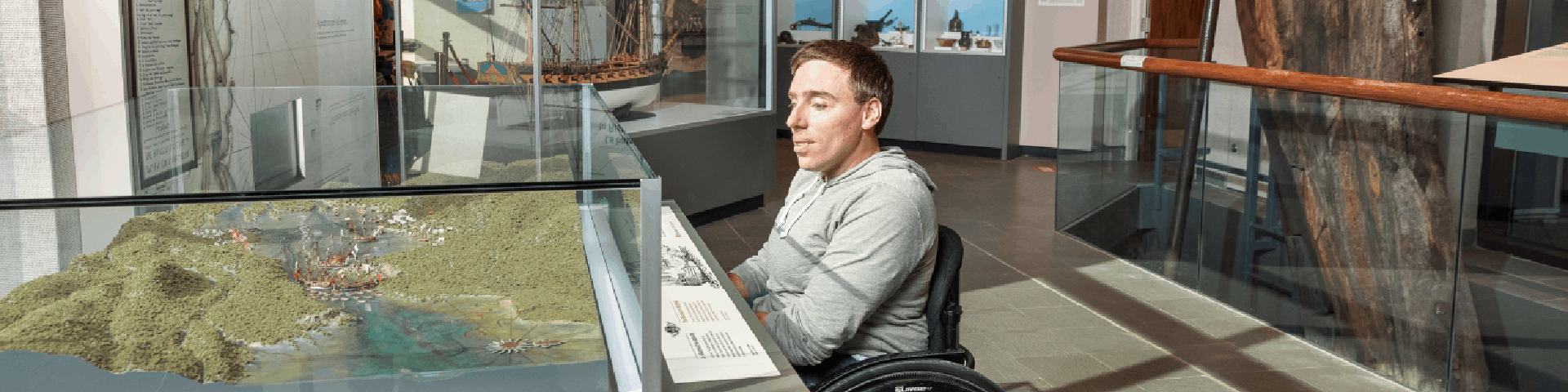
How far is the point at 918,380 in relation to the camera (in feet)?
5.84

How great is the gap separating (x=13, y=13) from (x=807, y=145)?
1.47 meters

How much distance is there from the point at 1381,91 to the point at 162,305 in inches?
130

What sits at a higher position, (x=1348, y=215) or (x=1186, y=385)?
(x=1348, y=215)

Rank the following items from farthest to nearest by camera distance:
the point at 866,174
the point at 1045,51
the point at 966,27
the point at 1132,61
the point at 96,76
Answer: the point at 966,27
the point at 1045,51
the point at 1132,61
the point at 96,76
the point at 866,174

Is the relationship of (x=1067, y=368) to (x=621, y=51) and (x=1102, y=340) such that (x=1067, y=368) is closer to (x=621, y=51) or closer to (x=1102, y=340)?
(x=1102, y=340)

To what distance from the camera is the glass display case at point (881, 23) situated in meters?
10.0

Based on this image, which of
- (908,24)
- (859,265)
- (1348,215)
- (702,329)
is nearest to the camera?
(702,329)

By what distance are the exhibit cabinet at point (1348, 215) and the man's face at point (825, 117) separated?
186 centimetres

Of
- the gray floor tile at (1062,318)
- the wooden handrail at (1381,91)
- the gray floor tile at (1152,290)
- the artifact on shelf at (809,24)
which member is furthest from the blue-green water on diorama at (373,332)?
the artifact on shelf at (809,24)

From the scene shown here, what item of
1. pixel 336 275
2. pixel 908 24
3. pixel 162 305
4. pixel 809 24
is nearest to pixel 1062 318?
pixel 336 275

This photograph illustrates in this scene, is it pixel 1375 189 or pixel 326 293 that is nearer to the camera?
pixel 326 293

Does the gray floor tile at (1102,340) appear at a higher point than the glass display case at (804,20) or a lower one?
lower

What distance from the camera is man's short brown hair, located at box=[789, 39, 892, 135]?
1.94 metres

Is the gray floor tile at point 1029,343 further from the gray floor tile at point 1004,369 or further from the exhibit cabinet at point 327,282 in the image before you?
the exhibit cabinet at point 327,282
